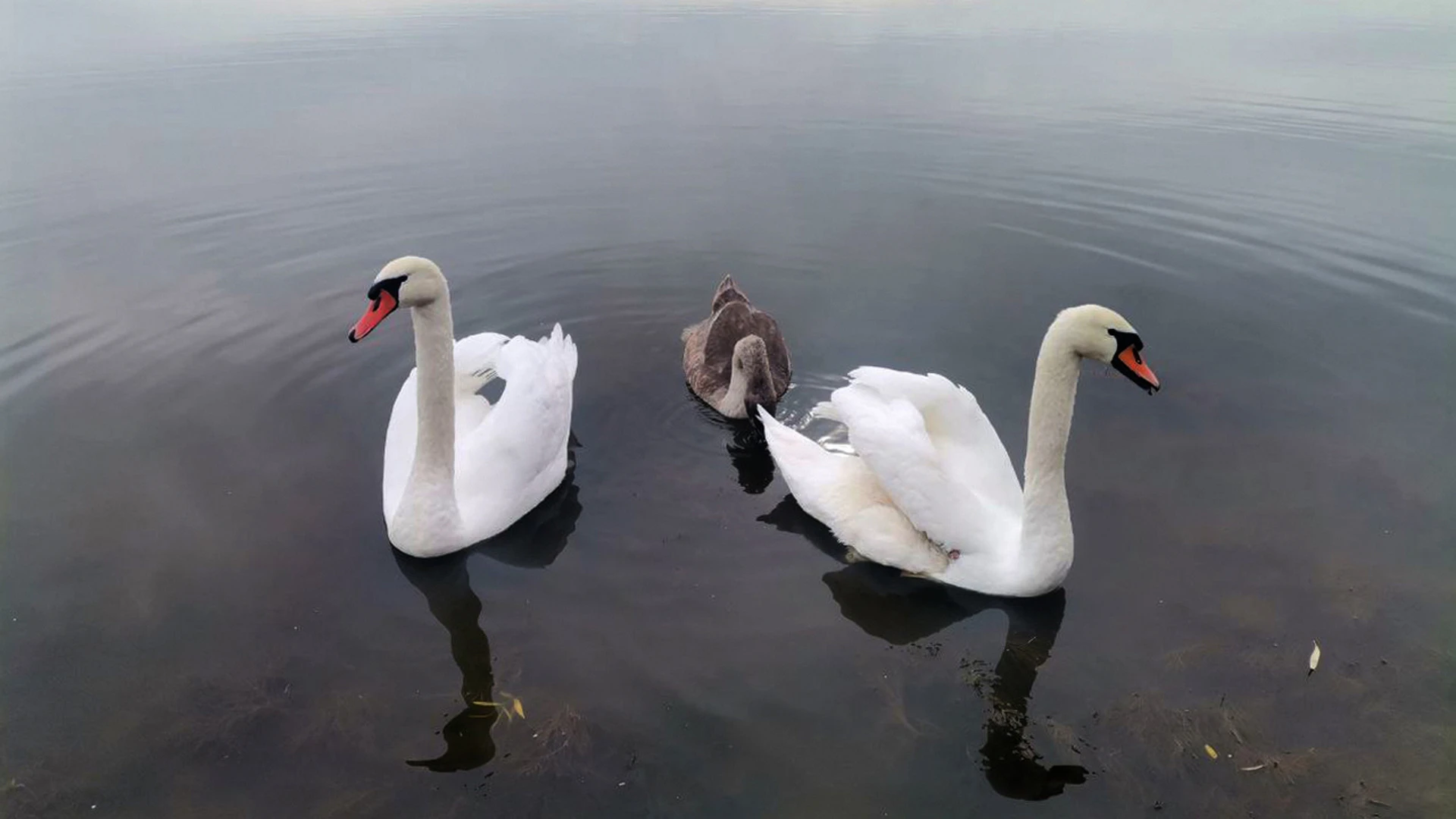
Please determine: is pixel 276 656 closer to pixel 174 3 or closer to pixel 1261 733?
pixel 1261 733

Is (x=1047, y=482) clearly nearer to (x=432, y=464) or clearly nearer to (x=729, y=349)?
(x=729, y=349)

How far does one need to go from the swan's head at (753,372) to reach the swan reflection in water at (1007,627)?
181 cm

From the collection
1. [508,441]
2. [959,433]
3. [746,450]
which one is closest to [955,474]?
[959,433]

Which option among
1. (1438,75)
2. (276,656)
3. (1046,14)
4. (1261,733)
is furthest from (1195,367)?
(1046,14)

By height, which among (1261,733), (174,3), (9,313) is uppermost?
(174,3)

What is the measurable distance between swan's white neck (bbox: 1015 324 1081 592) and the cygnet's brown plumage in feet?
11.3

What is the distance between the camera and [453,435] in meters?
7.66

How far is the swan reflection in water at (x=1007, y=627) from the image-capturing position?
19.3 feet

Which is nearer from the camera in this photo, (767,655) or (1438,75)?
(767,655)

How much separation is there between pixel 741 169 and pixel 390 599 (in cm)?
1307

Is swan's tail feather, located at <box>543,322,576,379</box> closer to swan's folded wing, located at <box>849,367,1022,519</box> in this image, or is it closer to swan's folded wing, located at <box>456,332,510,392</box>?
swan's folded wing, located at <box>456,332,510,392</box>

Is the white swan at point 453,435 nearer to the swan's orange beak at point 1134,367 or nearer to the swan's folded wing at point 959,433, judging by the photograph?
the swan's folded wing at point 959,433

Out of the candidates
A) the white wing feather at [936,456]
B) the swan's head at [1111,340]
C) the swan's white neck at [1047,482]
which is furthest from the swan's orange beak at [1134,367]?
the white wing feather at [936,456]

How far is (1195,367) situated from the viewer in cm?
1097
